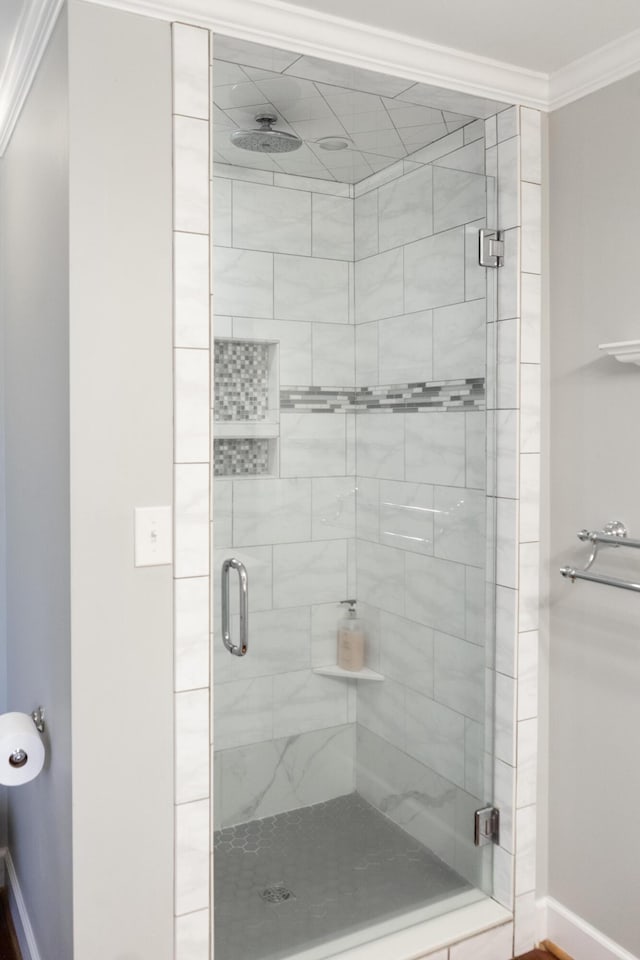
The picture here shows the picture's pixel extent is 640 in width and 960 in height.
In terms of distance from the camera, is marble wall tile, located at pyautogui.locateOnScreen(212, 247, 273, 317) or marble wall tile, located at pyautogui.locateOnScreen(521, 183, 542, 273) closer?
marble wall tile, located at pyautogui.locateOnScreen(212, 247, 273, 317)

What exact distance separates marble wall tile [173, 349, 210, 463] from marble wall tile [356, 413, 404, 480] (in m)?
0.53

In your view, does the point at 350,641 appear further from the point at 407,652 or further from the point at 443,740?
the point at 443,740

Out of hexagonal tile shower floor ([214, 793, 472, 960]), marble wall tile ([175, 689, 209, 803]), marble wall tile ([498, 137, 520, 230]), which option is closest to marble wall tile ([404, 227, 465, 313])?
marble wall tile ([498, 137, 520, 230])

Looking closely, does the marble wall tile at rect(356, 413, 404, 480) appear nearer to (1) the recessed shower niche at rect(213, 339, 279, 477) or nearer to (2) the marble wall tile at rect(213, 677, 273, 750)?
(1) the recessed shower niche at rect(213, 339, 279, 477)

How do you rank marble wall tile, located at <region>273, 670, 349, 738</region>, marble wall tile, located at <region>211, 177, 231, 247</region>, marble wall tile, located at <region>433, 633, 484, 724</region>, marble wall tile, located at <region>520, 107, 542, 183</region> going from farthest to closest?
marble wall tile, located at <region>433, 633, 484, 724</region> → marble wall tile, located at <region>520, 107, 542, 183</region> → marble wall tile, located at <region>273, 670, 349, 738</region> → marble wall tile, located at <region>211, 177, 231, 247</region>

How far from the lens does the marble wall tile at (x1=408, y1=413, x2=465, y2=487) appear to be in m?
2.15

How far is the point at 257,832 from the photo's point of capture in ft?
6.35

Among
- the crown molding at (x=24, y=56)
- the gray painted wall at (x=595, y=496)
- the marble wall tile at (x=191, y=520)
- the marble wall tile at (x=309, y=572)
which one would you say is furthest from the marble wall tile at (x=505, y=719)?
the crown molding at (x=24, y=56)

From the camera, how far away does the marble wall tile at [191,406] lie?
1657 millimetres

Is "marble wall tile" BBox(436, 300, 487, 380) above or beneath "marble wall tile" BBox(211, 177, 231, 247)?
beneath

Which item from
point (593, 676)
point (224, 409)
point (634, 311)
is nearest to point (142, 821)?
point (224, 409)

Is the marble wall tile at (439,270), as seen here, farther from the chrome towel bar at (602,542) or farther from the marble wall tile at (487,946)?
the marble wall tile at (487,946)

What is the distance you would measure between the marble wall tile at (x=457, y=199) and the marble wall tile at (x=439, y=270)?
0.10ft

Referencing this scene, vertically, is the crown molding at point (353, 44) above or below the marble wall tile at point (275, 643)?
above
